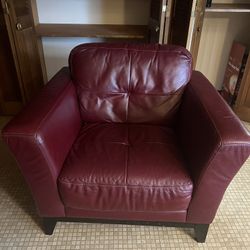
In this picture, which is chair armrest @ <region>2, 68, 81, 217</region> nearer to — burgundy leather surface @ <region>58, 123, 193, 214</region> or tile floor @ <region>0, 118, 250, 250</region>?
burgundy leather surface @ <region>58, 123, 193, 214</region>

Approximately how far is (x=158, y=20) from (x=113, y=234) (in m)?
1.44

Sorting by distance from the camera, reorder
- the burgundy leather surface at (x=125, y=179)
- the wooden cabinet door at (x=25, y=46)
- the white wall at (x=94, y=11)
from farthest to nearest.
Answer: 1. the white wall at (x=94, y=11)
2. the wooden cabinet door at (x=25, y=46)
3. the burgundy leather surface at (x=125, y=179)

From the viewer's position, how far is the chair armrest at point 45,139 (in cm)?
95

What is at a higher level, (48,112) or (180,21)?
(180,21)

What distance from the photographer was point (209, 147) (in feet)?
3.19

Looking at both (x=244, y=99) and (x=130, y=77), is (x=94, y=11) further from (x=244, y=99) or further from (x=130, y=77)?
(x=244, y=99)

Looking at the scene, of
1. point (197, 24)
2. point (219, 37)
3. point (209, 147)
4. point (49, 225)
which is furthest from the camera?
point (219, 37)

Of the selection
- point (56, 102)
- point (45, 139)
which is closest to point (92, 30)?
point (56, 102)

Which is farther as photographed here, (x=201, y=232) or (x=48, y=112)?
(x=201, y=232)

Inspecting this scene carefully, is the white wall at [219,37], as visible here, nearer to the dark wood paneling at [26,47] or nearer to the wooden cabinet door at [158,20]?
the wooden cabinet door at [158,20]

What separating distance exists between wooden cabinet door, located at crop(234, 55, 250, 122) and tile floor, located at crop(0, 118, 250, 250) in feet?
3.33

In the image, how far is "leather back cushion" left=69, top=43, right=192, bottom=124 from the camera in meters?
1.36

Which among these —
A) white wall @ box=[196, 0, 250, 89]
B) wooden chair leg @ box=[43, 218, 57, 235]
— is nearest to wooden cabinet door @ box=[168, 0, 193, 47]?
white wall @ box=[196, 0, 250, 89]

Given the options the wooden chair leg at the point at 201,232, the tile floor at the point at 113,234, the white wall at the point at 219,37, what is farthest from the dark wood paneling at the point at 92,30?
the wooden chair leg at the point at 201,232
